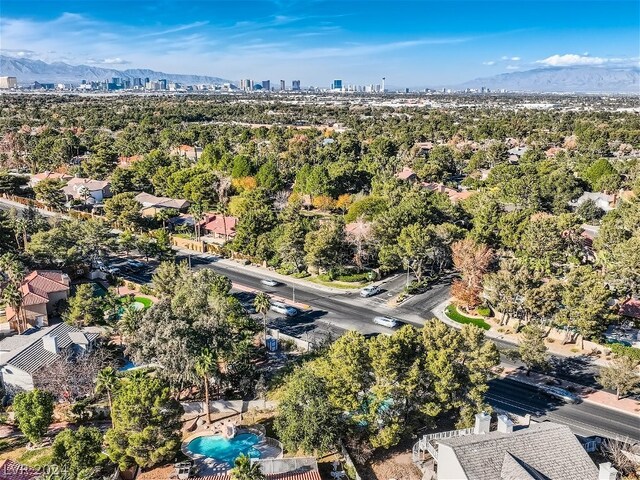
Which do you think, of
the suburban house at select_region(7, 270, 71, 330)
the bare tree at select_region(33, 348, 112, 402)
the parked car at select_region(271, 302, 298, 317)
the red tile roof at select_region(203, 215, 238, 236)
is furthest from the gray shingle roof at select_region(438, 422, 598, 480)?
the red tile roof at select_region(203, 215, 238, 236)

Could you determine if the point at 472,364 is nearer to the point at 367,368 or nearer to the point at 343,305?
Answer: the point at 367,368

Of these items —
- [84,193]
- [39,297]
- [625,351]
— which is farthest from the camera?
[84,193]

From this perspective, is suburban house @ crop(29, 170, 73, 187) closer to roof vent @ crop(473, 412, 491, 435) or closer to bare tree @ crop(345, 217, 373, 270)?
bare tree @ crop(345, 217, 373, 270)

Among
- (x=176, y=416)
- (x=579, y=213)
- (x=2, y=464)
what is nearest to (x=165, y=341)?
(x=176, y=416)

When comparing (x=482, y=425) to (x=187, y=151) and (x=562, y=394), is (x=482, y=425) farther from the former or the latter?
(x=187, y=151)

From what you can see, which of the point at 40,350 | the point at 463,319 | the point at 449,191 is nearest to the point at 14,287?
the point at 40,350

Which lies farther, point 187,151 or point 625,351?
point 187,151
